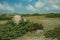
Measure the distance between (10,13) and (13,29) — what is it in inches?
15.1

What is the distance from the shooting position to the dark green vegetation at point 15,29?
3.04 metres

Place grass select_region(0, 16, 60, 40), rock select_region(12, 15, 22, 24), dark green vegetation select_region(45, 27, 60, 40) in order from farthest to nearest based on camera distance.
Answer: rock select_region(12, 15, 22, 24) < grass select_region(0, 16, 60, 40) < dark green vegetation select_region(45, 27, 60, 40)

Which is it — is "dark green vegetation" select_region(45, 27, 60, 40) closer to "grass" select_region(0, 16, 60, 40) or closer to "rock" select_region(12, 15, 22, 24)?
"grass" select_region(0, 16, 60, 40)

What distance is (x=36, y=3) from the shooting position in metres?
3.23

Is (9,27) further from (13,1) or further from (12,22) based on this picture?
(13,1)

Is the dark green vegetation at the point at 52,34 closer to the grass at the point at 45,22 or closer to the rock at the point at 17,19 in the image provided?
the grass at the point at 45,22

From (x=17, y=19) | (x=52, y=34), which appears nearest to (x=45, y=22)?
(x=52, y=34)

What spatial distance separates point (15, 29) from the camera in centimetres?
317

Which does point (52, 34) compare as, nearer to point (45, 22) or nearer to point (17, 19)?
point (45, 22)

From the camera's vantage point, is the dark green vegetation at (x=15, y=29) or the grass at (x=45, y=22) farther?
the grass at (x=45, y=22)

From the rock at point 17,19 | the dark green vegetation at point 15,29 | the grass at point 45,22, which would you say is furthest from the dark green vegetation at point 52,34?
Answer: the rock at point 17,19

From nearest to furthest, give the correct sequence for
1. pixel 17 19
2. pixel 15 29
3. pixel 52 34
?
pixel 52 34
pixel 15 29
pixel 17 19

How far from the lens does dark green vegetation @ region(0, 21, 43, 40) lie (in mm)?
3038

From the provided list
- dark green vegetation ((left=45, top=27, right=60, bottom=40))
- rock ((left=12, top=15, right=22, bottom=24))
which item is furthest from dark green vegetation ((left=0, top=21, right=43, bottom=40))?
dark green vegetation ((left=45, top=27, right=60, bottom=40))
